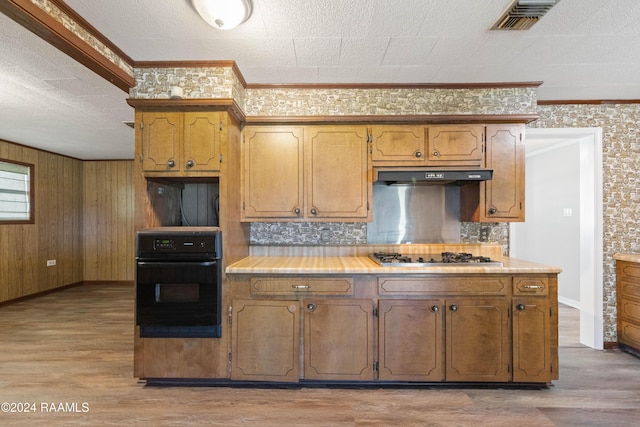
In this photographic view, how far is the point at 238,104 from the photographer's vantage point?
260 cm

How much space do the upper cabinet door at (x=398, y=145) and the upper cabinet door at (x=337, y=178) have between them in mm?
95

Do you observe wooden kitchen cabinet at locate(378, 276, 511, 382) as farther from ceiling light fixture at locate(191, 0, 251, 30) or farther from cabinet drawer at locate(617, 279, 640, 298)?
ceiling light fixture at locate(191, 0, 251, 30)

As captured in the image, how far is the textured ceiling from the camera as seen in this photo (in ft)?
6.11

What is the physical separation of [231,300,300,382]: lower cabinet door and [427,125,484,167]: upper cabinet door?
1.69m

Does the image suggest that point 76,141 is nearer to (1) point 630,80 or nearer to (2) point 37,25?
(2) point 37,25

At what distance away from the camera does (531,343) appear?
2.35m

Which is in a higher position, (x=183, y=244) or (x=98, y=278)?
(x=183, y=244)

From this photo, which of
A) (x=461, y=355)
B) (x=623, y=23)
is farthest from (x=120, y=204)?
(x=623, y=23)

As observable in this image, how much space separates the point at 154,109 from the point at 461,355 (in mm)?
2888

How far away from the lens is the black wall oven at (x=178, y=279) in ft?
7.54

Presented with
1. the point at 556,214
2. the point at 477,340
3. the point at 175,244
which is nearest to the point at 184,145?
the point at 175,244

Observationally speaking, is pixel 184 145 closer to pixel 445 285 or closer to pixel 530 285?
pixel 445 285

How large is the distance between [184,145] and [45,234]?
4.81 m

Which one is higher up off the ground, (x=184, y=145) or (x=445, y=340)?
(x=184, y=145)
